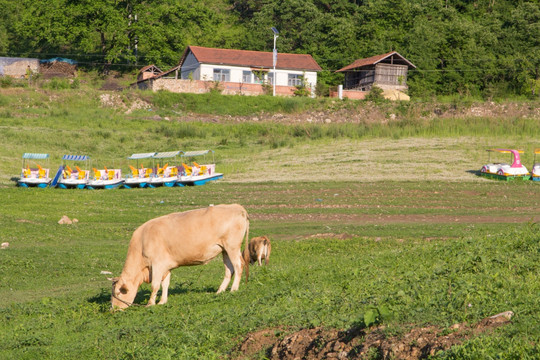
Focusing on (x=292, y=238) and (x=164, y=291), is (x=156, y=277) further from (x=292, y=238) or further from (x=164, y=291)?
(x=292, y=238)

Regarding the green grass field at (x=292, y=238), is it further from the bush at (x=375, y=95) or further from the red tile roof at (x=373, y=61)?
the red tile roof at (x=373, y=61)

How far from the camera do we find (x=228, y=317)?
11.3 metres

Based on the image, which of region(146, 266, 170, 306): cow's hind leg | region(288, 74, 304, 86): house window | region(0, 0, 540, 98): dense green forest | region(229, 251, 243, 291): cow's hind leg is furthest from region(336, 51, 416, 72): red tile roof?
region(146, 266, 170, 306): cow's hind leg

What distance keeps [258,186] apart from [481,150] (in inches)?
788

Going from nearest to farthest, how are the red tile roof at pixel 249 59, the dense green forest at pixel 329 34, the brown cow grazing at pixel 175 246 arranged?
1. the brown cow grazing at pixel 175 246
2. the red tile roof at pixel 249 59
3. the dense green forest at pixel 329 34

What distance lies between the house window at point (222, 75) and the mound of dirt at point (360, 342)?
3244 inches

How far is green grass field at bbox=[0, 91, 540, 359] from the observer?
10.2 metres

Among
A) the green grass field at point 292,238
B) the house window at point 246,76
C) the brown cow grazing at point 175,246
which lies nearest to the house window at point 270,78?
the house window at point 246,76

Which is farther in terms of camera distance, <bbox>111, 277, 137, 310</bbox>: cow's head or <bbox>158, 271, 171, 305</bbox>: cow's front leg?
<bbox>158, 271, 171, 305</bbox>: cow's front leg

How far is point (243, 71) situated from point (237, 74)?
3.00 feet

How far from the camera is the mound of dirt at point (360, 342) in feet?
26.7

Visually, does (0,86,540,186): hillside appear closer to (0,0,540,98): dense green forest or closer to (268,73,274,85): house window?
(268,73,274,85): house window

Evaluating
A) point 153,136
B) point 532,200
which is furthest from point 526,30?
point 532,200

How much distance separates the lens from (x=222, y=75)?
90938 mm
